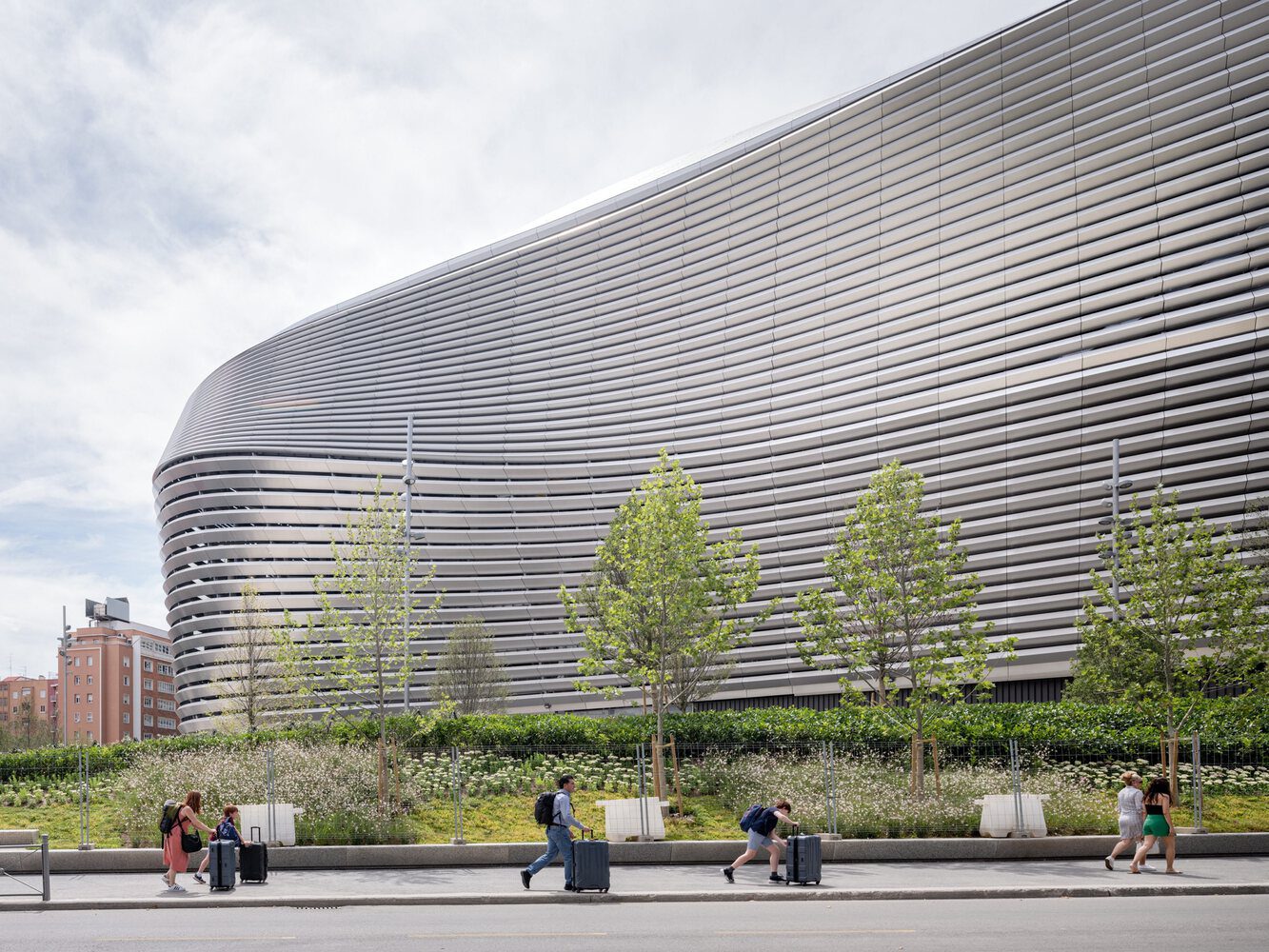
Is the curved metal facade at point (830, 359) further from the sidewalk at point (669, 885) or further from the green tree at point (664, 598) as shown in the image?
the sidewalk at point (669, 885)

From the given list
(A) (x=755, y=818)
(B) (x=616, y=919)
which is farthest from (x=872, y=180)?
(B) (x=616, y=919)

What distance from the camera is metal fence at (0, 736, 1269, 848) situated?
20578 millimetres

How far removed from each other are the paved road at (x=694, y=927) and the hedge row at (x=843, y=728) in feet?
33.2

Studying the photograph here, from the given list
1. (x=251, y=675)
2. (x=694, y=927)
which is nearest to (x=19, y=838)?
(x=694, y=927)

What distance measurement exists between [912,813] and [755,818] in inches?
196

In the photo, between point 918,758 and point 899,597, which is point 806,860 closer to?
point 918,758

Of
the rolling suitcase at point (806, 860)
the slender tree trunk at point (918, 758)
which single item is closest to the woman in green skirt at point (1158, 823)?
the rolling suitcase at point (806, 860)

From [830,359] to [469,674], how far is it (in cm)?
2064

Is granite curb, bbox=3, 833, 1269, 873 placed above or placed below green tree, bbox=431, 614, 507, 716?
below

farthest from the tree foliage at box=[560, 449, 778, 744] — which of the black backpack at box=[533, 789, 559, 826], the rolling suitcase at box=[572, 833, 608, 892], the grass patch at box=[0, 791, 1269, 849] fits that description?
the rolling suitcase at box=[572, 833, 608, 892]

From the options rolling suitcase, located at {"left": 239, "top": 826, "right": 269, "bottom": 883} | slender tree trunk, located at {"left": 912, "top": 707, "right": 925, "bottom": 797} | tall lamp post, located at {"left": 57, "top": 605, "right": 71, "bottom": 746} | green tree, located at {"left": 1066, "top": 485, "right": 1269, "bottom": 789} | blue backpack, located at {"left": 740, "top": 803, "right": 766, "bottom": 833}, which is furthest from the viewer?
tall lamp post, located at {"left": 57, "top": 605, "right": 71, "bottom": 746}

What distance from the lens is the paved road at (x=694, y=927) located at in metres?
11.2

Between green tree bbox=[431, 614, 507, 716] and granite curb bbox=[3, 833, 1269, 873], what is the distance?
27319 mm

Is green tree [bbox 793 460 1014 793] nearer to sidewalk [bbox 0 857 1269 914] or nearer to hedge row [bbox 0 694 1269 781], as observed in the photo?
hedge row [bbox 0 694 1269 781]
